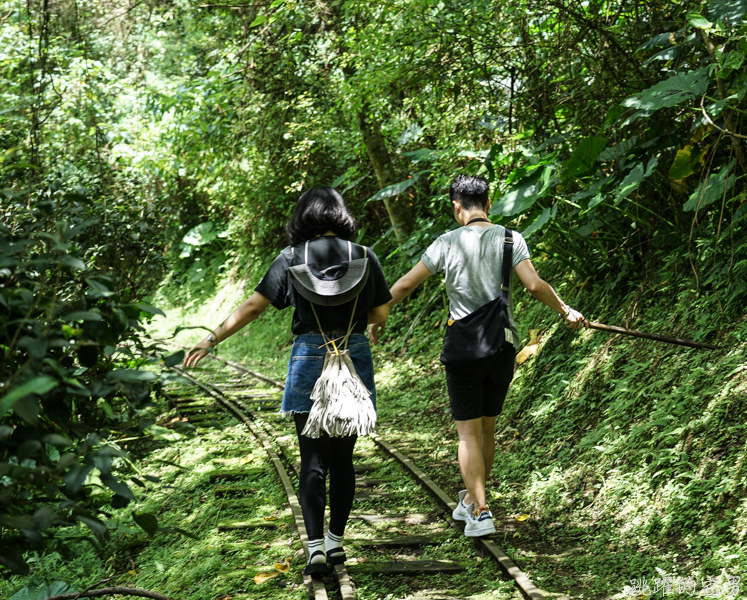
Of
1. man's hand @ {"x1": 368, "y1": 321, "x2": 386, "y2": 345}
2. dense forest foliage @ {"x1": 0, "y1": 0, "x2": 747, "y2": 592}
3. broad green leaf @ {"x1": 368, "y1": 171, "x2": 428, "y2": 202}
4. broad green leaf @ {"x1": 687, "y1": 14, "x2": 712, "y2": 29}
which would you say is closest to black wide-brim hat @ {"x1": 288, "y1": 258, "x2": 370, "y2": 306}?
man's hand @ {"x1": 368, "y1": 321, "x2": 386, "y2": 345}

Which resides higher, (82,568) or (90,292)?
(90,292)

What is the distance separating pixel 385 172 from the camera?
1205 cm

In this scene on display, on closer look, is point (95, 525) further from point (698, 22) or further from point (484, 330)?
point (698, 22)

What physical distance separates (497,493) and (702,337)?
6.55 feet

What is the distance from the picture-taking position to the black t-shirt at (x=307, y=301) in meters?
3.83

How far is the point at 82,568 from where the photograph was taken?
4.90 metres

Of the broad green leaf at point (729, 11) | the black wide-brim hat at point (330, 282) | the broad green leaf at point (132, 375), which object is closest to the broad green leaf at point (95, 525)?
the broad green leaf at point (132, 375)

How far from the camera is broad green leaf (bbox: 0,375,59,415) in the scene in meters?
1.60

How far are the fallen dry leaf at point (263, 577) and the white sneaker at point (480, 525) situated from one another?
1252 millimetres

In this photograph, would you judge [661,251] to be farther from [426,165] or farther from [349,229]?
[426,165]

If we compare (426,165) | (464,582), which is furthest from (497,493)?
(426,165)

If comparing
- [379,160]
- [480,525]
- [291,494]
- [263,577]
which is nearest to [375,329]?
[480,525]

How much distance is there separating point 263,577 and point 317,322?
161 cm

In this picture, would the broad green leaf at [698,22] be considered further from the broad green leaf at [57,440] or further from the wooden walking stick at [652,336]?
the broad green leaf at [57,440]
